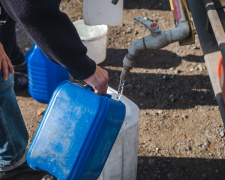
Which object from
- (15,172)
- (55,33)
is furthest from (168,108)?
(55,33)

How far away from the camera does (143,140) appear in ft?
8.06

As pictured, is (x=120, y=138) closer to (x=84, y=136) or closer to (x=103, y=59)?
(x=84, y=136)

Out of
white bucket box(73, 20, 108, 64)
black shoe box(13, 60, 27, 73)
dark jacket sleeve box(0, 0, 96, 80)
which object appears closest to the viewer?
dark jacket sleeve box(0, 0, 96, 80)

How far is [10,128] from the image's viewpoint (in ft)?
6.57

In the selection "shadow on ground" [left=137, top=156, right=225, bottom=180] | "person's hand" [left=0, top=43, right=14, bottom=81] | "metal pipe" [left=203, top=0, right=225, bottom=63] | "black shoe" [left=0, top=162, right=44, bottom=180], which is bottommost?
"shadow on ground" [left=137, top=156, right=225, bottom=180]

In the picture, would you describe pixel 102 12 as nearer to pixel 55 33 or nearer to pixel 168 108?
pixel 168 108

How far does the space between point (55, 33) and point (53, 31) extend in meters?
0.01

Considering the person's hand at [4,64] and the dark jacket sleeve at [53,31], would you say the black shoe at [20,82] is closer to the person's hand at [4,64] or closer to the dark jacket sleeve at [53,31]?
the person's hand at [4,64]

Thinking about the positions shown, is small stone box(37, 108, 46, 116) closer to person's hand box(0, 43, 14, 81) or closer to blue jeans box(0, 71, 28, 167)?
blue jeans box(0, 71, 28, 167)

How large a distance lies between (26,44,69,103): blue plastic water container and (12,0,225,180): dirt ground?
0.41ft

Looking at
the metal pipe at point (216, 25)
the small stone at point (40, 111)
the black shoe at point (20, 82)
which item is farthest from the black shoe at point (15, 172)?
the metal pipe at point (216, 25)

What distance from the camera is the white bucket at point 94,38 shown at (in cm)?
292

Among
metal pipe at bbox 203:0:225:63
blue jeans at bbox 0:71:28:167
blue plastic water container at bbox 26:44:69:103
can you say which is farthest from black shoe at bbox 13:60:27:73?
metal pipe at bbox 203:0:225:63

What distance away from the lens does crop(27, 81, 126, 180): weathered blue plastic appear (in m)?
1.43
